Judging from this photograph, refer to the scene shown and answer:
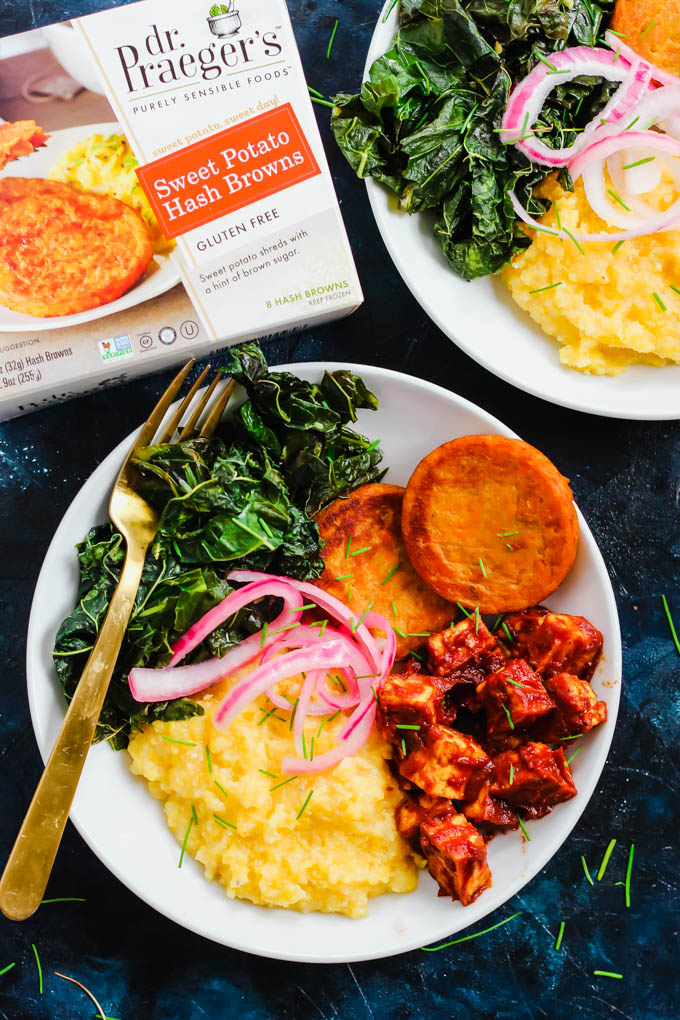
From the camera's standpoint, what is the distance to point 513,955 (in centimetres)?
351

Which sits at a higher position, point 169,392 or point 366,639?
point 169,392

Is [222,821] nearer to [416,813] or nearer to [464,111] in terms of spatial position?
[416,813]

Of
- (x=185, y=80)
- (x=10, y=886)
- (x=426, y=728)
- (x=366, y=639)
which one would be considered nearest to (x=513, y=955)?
(x=426, y=728)

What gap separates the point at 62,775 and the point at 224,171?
235cm

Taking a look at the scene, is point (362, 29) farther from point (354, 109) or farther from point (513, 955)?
point (513, 955)

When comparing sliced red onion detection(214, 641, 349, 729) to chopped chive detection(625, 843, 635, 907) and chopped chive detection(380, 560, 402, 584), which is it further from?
chopped chive detection(625, 843, 635, 907)

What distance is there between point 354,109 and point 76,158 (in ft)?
3.73

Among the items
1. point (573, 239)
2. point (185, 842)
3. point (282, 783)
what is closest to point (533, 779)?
point (282, 783)

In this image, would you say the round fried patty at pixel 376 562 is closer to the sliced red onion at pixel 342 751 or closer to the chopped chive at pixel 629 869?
the sliced red onion at pixel 342 751

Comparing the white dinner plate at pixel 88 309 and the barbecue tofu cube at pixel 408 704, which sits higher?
the white dinner plate at pixel 88 309

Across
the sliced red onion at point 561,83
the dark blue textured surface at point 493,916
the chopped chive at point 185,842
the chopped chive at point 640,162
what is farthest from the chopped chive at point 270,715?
the chopped chive at point 640,162

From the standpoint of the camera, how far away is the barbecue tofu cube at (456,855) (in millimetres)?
2814

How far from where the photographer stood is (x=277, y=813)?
290cm

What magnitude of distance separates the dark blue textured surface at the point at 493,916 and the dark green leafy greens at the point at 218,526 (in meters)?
0.57
